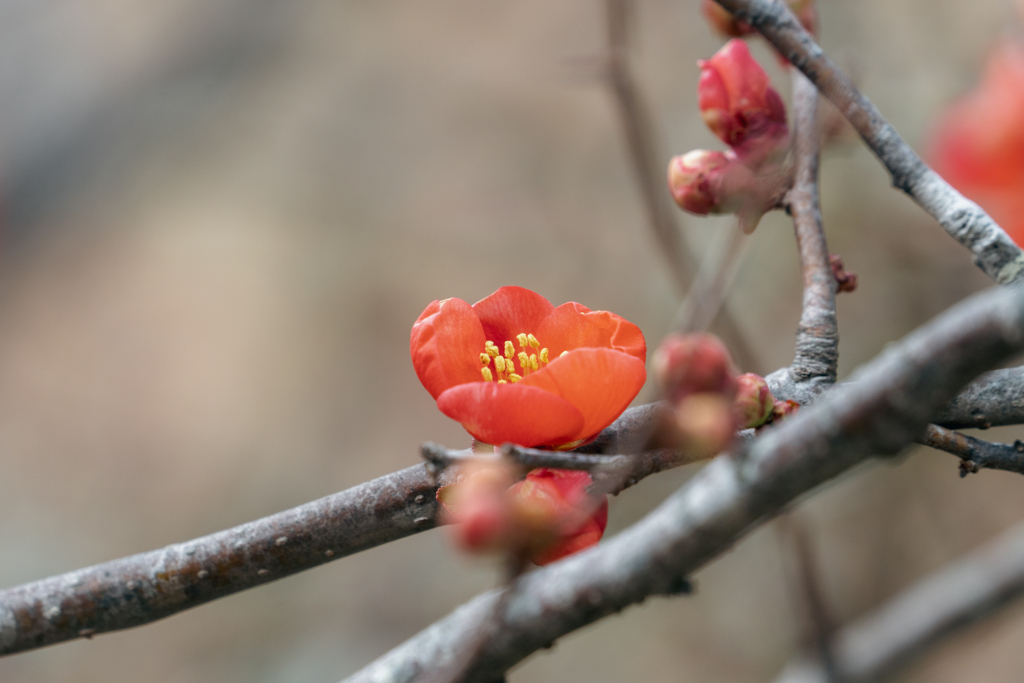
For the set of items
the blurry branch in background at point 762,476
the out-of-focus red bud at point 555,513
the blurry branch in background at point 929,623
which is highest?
the out-of-focus red bud at point 555,513

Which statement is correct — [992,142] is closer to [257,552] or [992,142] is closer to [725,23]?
[725,23]

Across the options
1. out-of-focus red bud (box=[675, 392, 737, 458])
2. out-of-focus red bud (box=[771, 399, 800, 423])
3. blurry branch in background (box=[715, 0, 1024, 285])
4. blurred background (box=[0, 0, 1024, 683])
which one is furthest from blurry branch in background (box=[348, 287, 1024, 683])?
blurred background (box=[0, 0, 1024, 683])

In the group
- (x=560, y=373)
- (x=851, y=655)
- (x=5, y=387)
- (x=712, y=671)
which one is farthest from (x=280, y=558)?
(x=5, y=387)

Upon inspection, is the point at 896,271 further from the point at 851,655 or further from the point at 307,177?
the point at 307,177

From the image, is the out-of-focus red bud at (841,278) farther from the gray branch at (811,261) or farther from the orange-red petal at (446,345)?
the orange-red petal at (446,345)

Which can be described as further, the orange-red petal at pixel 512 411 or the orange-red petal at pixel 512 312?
the orange-red petal at pixel 512 312

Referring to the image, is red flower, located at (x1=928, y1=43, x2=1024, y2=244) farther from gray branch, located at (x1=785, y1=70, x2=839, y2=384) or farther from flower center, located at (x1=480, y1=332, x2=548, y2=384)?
flower center, located at (x1=480, y1=332, x2=548, y2=384)

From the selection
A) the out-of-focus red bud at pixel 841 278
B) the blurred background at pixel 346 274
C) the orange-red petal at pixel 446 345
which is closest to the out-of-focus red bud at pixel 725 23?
the out-of-focus red bud at pixel 841 278

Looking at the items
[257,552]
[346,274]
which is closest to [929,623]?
[257,552]
